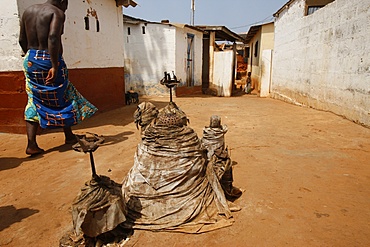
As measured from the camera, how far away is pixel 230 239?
2055mm

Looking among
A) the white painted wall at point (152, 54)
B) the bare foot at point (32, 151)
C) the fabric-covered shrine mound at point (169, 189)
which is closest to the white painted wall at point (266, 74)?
the white painted wall at point (152, 54)

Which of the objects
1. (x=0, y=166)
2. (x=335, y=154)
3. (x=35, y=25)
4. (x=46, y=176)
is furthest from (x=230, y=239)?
(x=35, y=25)

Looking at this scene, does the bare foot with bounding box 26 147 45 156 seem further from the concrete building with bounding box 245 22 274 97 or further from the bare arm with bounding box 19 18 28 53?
the concrete building with bounding box 245 22 274 97

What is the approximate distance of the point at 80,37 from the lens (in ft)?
21.1

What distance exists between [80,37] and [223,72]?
7.90m

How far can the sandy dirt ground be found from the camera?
2109mm

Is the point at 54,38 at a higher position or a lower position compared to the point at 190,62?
higher

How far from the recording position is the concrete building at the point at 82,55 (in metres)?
4.62

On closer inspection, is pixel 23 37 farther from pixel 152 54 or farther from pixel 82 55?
pixel 152 54

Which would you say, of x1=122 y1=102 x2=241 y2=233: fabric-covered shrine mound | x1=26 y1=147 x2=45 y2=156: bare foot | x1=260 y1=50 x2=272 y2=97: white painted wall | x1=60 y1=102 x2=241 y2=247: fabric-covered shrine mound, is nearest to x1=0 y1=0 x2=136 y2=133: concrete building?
x1=26 y1=147 x2=45 y2=156: bare foot

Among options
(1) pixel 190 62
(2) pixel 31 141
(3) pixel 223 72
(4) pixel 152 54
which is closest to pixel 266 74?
(3) pixel 223 72

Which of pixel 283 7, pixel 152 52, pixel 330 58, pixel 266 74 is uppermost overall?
pixel 283 7

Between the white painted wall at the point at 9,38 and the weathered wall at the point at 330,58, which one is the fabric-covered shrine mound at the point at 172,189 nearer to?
the white painted wall at the point at 9,38

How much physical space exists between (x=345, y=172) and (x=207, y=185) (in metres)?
2.10
